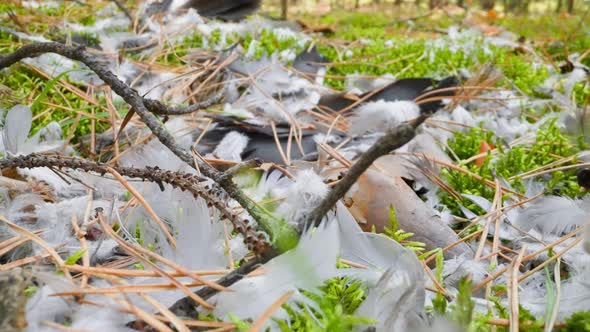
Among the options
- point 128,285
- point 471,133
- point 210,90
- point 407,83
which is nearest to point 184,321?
point 128,285

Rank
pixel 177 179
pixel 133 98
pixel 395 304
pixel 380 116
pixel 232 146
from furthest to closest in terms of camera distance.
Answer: pixel 380 116 < pixel 232 146 < pixel 133 98 < pixel 177 179 < pixel 395 304

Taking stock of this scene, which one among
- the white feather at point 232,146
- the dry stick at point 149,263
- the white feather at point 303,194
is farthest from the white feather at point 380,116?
the dry stick at point 149,263

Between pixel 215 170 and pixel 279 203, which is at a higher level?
pixel 215 170

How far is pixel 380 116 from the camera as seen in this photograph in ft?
5.89

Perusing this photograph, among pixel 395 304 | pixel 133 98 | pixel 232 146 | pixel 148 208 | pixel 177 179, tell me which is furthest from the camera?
pixel 232 146

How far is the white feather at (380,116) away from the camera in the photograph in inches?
69.5

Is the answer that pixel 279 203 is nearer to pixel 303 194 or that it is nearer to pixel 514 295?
pixel 303 194

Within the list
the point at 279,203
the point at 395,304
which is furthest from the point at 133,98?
the point at 395,304

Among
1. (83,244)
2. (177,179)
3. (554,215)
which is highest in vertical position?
(177,179)

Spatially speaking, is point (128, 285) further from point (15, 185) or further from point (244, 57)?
point (244, 57)

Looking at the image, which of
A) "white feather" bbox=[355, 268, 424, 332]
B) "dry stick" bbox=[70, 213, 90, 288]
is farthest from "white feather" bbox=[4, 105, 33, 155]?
"white feather" bbox=[355, 268, 424, 332]

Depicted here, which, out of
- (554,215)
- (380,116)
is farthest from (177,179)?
(380,116)

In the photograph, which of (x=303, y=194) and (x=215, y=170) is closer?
(x=215, y=170)

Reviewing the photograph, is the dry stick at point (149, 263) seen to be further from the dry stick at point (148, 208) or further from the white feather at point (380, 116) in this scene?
the white feather at point (380, 116)
